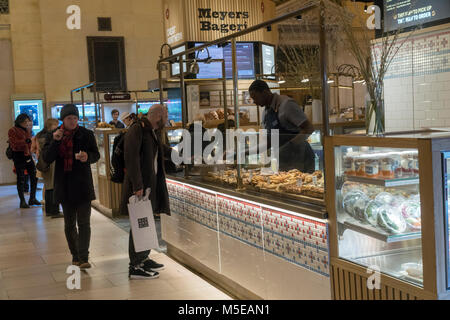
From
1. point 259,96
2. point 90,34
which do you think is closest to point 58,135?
point 259,96

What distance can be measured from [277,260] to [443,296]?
148 centimetres

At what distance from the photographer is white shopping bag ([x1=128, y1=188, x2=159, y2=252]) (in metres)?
5.15

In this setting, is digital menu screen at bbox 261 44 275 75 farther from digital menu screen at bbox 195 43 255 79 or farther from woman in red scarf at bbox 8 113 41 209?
woman in red scarf at bbox 8 113 41 209

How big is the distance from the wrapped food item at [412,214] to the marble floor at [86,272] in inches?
87.0

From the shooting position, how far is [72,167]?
18.0ft

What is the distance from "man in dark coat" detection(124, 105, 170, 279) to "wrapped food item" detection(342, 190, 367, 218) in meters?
2.39

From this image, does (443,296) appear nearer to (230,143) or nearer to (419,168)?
(419,168)

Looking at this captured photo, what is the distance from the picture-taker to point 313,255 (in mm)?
3461

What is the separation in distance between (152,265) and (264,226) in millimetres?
1974

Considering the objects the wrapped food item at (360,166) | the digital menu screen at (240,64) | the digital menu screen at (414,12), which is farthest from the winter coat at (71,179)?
the digital menu screen at (240,64)
